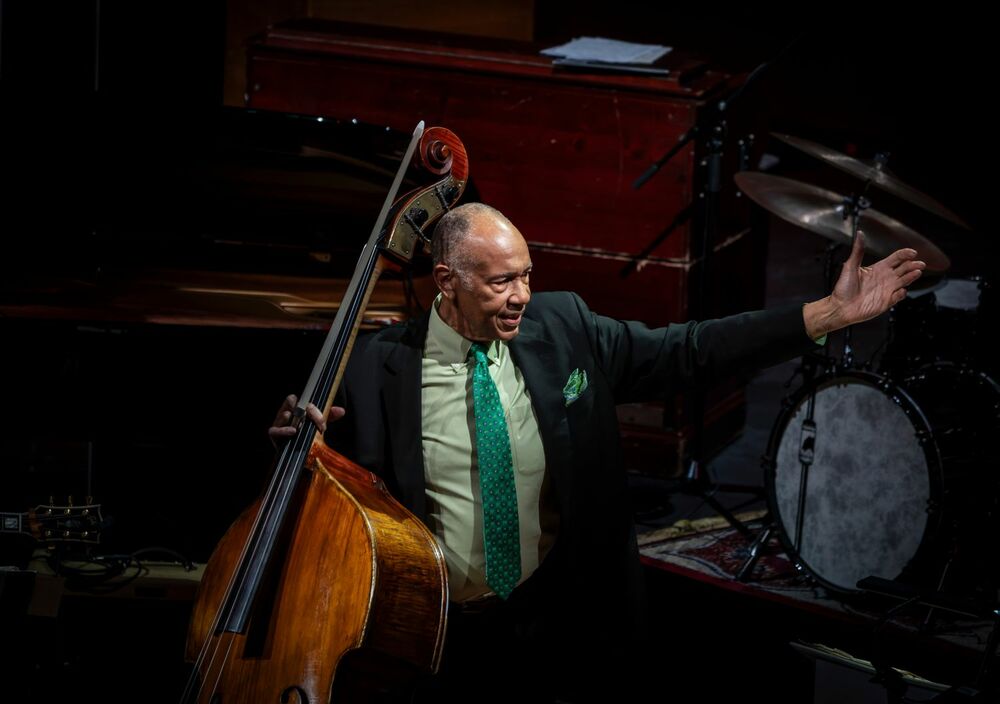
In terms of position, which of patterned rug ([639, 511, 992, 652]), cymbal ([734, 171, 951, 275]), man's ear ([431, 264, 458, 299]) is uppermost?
cymbal ([734, 171, 951, 275])

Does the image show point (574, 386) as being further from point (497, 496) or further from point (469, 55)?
point (469, 55)

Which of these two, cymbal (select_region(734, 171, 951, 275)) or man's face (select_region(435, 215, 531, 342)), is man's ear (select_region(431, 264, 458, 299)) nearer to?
man's face (select_region(435, 215, 531, 342))

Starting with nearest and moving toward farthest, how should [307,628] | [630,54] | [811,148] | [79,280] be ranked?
1. [307,628]
2. [811,148]
3. [79,280]
4. [630,54]

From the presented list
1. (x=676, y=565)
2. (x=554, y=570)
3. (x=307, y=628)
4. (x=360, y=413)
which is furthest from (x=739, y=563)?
(x=307, y=628)

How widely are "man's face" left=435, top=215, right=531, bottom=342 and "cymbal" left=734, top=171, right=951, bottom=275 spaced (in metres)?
1.55

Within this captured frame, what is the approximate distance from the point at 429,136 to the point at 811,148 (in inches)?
65.9

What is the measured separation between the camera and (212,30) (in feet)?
20.0

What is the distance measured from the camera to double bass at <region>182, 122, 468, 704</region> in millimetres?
2359

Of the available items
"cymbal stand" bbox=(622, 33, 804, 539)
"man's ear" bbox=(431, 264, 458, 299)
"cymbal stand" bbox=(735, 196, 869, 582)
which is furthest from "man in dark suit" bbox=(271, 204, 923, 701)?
"cymbal stand" bbox=(622, 33, 804, 539)

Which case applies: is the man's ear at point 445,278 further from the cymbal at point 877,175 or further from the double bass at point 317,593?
the cymbal at point 877,175

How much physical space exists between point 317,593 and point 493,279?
80cm

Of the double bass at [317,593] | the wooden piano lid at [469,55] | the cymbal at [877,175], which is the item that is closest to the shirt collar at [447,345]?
the double bass at [317,593]

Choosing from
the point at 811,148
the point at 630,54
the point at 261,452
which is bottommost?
the point at 261,452

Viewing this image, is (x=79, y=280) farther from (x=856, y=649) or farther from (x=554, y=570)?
(x=856, y=649)
